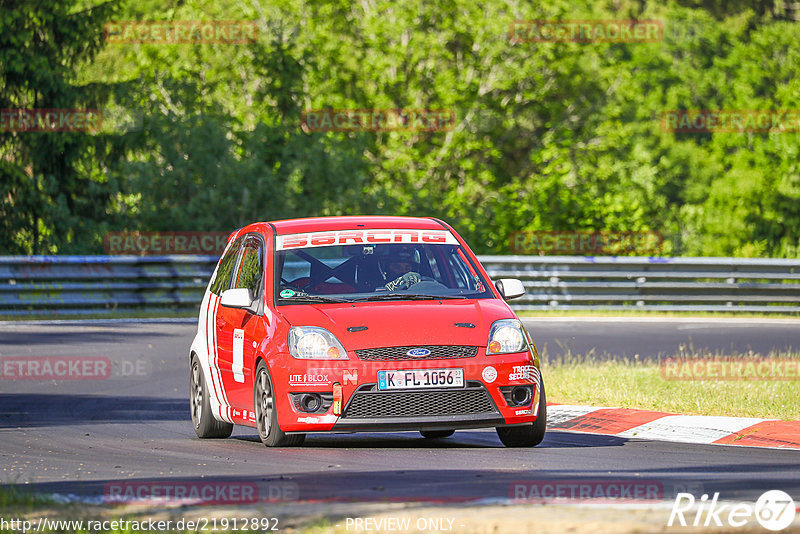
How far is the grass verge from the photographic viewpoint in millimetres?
11750

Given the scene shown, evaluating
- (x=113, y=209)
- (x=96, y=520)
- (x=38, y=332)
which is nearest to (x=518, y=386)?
(x=96, y=520)

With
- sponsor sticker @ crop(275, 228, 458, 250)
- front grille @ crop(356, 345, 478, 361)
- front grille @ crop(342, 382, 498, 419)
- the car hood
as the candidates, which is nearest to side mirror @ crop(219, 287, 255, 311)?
the car hood

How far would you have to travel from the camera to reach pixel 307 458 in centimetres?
892

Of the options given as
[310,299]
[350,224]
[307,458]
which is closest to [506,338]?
[310,299]

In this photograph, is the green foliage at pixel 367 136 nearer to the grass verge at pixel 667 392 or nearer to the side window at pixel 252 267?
the grass verge at pixel 667 392

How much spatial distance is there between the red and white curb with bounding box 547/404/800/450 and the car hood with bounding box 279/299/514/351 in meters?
1.80

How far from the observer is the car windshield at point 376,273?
32.4ft

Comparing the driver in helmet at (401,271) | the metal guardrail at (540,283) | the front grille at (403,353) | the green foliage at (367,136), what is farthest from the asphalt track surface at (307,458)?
the green foliage at (367,136)

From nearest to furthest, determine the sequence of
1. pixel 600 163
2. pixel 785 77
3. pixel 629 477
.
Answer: pixel 629 477 → pixel 600 163 → pixel 785 77

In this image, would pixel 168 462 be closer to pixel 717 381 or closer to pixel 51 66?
pixel 717 381

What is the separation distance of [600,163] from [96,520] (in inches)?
1505

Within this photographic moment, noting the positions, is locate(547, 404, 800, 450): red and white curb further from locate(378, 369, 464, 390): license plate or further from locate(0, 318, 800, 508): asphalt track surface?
locate(378, 369, 464, 390): license plate

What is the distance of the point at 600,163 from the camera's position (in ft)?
143

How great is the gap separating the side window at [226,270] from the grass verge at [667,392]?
133 inches
